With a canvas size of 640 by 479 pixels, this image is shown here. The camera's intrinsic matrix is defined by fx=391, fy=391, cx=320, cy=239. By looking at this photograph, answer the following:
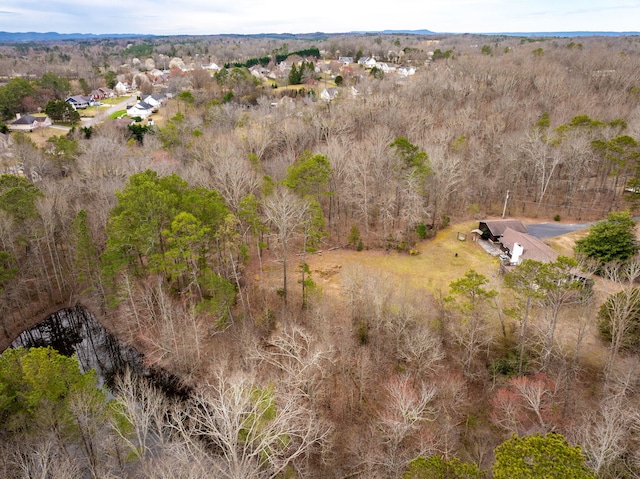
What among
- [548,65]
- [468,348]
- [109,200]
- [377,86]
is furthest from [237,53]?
[468,348]

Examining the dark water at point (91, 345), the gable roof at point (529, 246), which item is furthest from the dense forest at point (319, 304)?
the gable roof at point (529, 246)

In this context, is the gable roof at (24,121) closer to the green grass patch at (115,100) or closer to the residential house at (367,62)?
the green grass patch at (115,100)

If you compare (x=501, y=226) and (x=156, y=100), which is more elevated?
(x=156, y=100)

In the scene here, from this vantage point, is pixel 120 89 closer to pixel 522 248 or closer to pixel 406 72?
pixel 406 72

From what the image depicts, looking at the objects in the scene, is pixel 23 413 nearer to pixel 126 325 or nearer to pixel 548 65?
pixel 126 325

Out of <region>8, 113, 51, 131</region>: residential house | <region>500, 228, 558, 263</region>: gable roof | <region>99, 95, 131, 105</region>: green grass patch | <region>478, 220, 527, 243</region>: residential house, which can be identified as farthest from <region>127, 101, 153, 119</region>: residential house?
<region>500, 228, 558, 263</region>: gable roof

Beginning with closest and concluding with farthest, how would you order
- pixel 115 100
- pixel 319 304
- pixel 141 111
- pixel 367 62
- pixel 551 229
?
1. pixel 319 304
2. pixel 551 229
3. pixel 141 111
4. pixel 115 100
5. pixel 367 62

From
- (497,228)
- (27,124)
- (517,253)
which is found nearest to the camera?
(517,253)

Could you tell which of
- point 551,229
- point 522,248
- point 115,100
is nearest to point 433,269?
point 522,248
